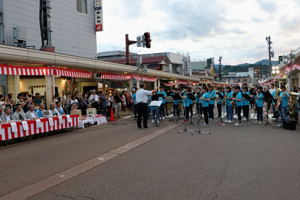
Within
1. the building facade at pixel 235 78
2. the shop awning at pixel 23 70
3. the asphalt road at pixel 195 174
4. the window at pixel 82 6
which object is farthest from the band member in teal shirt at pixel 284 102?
the building facade at pixel 235 78

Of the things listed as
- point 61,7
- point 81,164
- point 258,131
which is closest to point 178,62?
point 61,7

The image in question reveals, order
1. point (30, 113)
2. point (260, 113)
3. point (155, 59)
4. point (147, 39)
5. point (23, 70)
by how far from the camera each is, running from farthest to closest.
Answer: point (155, 59) → point (147, 39) → point (23, 70) → point (260, 113) → point (30, 113)

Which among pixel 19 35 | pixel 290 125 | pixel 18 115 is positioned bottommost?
pixel 290 125

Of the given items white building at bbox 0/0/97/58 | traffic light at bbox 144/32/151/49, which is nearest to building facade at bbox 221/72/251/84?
white building at bbox 0/0/97/58

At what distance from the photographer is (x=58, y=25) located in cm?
2292

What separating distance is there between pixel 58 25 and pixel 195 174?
21.2 metres

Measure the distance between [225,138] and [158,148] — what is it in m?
2.76

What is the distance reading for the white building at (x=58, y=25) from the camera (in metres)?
18.2

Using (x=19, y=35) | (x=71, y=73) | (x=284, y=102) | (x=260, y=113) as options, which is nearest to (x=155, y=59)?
(x=19, y=35)

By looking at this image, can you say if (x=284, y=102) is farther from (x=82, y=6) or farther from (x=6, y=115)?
(x=82, y=6)

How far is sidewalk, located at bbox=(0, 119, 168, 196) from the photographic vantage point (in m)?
5.50

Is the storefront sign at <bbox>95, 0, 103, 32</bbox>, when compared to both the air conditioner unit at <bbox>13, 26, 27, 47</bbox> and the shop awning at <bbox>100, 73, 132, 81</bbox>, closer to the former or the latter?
the shop awning at <bbox>100, 73, 132, 81</bbox>

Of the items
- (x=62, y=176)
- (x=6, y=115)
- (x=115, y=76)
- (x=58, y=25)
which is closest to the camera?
(x=62, y=176)

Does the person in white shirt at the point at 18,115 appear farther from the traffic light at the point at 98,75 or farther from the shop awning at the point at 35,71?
the traffic light at the point at 98,75
